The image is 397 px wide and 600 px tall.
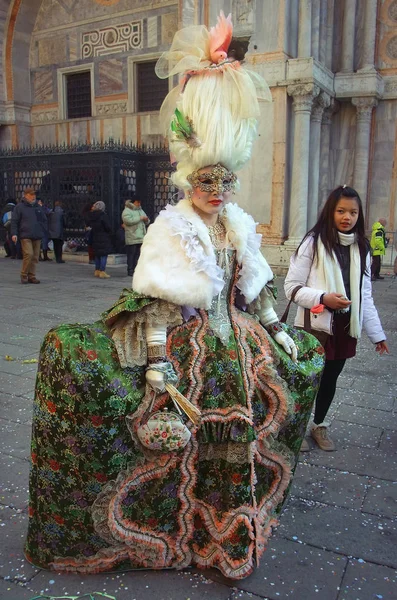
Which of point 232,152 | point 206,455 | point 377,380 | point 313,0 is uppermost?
point 313,0

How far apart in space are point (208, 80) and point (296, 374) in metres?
1.39

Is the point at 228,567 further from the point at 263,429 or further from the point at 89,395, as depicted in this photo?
the point at 89,395

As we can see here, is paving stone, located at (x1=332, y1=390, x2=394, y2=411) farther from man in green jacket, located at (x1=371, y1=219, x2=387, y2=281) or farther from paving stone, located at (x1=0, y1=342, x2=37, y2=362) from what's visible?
man in green jacket, located at (x1=371, y1=219, x2=387, y2=281)

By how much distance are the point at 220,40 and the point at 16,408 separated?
310 cm

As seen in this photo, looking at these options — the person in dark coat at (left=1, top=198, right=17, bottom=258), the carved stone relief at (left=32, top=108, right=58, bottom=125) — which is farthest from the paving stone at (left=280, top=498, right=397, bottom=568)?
the carved stone relief at (left=32, top=108, right=58, bottom=125)

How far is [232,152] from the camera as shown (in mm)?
2275

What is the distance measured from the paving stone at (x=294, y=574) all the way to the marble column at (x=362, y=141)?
38.0 feet

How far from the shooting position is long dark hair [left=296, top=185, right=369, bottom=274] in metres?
3.25

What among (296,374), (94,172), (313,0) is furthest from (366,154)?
(296,374)

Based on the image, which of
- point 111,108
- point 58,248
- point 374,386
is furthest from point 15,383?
point 111,108

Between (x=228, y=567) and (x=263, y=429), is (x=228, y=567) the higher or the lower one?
the lower one

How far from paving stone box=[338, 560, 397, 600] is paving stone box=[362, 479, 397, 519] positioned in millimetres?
464

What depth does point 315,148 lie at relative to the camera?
1206cm

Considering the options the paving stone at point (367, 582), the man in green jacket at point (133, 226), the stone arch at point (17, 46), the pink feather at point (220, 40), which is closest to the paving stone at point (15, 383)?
the paving stone at point (367, 582)
